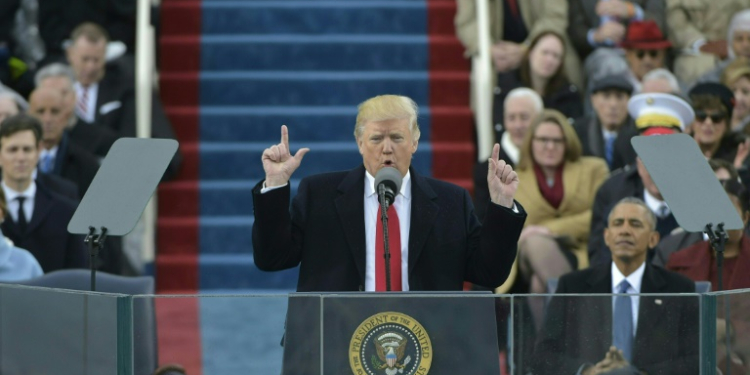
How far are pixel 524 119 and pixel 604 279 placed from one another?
2.27 meters

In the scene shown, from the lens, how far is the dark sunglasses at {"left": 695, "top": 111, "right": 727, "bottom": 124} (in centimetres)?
889

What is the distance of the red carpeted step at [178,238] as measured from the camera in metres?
10.0

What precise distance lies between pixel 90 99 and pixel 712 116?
386cm

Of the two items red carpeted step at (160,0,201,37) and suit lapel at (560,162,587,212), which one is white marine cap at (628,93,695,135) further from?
red carpeted step at (160,0,201,37)

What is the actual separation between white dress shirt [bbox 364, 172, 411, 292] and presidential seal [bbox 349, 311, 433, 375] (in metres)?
0.57

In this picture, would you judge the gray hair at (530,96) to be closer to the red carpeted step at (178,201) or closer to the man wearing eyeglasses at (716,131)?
the man wearing eyeglasses at (716,131)

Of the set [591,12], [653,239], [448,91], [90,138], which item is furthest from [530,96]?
[90,138]

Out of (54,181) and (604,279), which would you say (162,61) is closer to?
(54,181)

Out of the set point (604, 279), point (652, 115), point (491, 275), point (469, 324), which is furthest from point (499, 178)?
point (652, 115)

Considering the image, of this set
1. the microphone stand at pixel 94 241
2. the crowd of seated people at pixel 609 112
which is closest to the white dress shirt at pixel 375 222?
the microphone stand at pixel 94 241

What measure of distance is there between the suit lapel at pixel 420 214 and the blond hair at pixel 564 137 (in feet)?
12.2

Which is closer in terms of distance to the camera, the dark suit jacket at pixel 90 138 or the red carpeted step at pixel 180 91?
the dark suit jacket at pixel 90 138

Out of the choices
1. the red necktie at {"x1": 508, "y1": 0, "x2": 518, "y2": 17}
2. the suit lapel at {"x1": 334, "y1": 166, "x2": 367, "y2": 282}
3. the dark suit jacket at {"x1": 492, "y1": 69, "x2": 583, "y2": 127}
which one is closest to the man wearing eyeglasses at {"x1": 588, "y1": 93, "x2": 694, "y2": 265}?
the dark suit jacket at {"x1": 492, "y1": 69, "x2": 583, "y2": 127}

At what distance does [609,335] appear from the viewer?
457 centimetres
